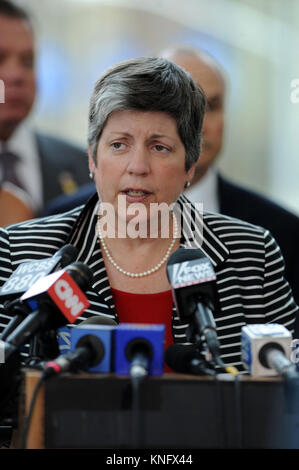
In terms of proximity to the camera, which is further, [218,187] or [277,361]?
[218,187]

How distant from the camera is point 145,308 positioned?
1.95m

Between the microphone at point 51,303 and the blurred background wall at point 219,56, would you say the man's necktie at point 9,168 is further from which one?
the microphone at point 51,303

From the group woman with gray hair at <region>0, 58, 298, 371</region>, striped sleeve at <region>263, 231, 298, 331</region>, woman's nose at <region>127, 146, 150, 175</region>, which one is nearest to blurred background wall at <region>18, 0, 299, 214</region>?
striped sleeve at <region>263, 231, 298, 331</region>

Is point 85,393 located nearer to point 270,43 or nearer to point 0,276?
point 0,276

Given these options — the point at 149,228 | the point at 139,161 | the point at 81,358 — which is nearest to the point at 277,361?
the point at 81,358

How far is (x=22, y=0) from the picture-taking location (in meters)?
2.95

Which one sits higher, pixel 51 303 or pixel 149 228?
pixel 149 228

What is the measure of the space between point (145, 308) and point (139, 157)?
44cm

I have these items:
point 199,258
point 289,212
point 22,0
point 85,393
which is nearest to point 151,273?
point 199,258

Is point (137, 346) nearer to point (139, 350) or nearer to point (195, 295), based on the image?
point (139, 350)

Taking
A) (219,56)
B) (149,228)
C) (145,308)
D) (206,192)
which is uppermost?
(219,56)

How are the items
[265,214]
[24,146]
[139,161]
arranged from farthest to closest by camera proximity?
1. [24,146]
2. [265,214]
3. [139,161]

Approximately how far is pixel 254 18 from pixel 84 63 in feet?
2.66

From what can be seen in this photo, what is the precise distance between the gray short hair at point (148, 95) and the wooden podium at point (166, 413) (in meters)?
0.87
